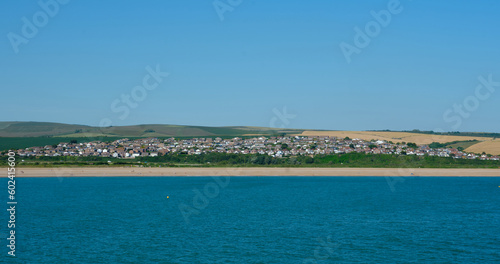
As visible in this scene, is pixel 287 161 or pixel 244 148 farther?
pixel 244 148

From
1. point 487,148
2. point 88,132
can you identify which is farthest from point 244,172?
point 88,132

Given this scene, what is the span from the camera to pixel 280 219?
3822 cm

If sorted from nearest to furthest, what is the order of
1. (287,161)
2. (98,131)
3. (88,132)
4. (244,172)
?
(244,172)
(287,161)
(88,132)
(98,131)

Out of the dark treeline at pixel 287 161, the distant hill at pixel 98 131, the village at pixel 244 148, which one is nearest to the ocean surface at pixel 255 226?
the dark treeline at pixel 287 161

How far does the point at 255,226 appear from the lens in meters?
35.1

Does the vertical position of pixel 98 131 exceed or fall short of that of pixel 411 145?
it exceeds it

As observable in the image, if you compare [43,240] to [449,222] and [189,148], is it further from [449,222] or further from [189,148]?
[189,148]

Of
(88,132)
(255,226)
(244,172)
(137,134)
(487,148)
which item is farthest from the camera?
(88,132)

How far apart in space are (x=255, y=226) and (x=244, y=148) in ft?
277

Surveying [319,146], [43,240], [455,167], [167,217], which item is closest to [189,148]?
[319,146]

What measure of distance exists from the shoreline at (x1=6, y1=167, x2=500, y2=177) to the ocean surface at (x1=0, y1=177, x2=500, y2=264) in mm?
19029

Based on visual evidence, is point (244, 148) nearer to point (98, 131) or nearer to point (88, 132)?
point (98, 131)

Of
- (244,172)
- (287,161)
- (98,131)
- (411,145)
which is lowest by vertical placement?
(244,172)

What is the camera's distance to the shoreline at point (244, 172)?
7938cm
